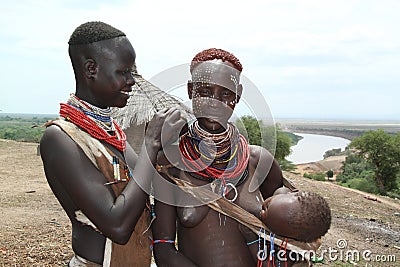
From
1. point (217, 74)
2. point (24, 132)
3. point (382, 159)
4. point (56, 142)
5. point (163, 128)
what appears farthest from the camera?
point (24, 132)

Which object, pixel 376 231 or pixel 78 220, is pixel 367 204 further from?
pixel 78 220

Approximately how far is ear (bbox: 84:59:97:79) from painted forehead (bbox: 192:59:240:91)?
0.46 meters

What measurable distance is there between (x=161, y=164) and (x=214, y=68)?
48cm

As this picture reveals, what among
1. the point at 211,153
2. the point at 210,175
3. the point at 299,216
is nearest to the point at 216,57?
the point at 211,153

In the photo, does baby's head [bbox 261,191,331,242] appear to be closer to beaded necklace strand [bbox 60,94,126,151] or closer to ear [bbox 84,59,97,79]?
beaded necklace strand [bbox 60,94,126,151]

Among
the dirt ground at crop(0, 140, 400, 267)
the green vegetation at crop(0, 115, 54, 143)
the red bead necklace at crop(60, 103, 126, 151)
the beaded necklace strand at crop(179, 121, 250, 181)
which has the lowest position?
the green vegetation at crop(0, 115, 54, 143)

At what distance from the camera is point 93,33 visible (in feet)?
5.45

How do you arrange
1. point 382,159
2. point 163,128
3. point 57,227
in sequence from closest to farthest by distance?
point 163,128 → point 57,227 → point 382,159

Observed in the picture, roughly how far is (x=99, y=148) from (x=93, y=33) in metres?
0.44

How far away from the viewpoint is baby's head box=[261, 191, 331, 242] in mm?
1736

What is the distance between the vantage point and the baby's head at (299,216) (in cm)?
174

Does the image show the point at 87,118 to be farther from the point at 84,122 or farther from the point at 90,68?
the point at 90,68

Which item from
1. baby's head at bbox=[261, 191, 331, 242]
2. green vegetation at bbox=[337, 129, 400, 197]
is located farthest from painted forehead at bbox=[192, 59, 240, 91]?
green vegetation at bbox=[337, 129, 400, 197]

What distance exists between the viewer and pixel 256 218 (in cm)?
186
